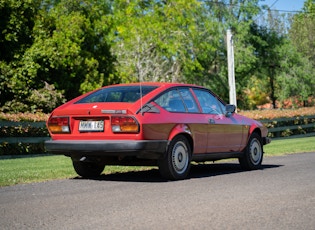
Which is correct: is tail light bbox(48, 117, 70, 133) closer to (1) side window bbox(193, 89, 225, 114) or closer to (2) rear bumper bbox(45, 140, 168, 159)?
(2) rear bumper bbox(45, 140, 168, 159)

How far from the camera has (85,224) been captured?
198 inches

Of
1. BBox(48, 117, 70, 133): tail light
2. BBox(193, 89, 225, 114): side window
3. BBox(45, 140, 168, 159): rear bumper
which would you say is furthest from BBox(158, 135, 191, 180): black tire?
BBox(48, 117, 70, 133): tail light

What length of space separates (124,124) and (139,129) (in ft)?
0.74

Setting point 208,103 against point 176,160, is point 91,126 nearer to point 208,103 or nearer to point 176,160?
point 176,160

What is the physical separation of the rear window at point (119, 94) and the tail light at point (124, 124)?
1.41ft

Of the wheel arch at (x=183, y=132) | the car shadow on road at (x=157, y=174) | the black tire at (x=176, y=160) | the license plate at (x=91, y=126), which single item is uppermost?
the license plate at (x=91, y=126)

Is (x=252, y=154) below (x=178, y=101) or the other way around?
below

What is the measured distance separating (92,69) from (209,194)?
2920 centimetres

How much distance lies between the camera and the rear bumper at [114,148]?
7.86 metres

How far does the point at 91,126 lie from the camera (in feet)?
26.9

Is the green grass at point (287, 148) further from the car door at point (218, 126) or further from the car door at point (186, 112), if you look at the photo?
the car door at point (186, 112)

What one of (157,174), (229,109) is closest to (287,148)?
(229,109)

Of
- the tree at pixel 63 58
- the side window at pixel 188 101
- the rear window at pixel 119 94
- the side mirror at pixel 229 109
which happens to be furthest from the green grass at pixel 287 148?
the tree at pixel 63 58

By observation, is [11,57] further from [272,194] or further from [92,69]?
[272,194]
